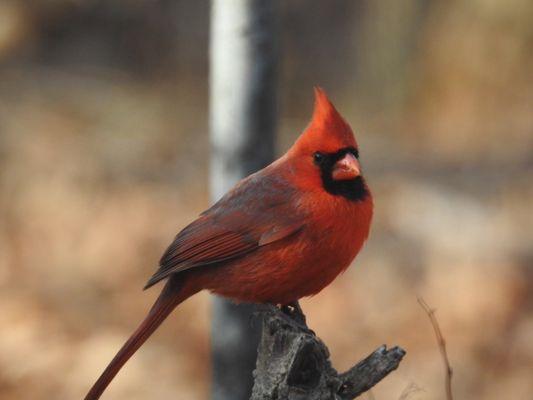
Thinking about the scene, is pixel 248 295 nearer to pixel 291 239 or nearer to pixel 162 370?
pixel 291 239

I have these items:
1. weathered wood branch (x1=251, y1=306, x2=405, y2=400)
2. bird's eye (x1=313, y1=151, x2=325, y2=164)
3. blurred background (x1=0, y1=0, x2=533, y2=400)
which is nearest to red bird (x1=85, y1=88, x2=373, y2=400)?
bird's eye (x1=313, y1=151, x2=325, y2=164)

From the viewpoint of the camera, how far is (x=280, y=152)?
258 inches

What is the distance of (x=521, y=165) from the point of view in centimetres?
647

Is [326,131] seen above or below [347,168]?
above

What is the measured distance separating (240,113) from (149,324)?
36.0 inches

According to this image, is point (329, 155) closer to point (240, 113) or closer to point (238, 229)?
point (238, 229)

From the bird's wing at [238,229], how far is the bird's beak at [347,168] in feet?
Result: 0.56

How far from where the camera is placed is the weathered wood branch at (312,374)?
2.67 m

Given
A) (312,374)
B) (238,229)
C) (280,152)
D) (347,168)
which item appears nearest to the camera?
(312,374)

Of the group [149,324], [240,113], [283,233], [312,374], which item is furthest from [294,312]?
[240,113]

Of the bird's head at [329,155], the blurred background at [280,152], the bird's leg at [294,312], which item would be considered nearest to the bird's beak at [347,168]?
the bird's head at [329,155]

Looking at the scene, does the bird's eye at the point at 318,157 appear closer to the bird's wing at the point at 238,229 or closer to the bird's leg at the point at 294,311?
the bird's wing at the point at 238,229

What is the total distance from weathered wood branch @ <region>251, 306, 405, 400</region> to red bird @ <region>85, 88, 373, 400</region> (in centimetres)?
36

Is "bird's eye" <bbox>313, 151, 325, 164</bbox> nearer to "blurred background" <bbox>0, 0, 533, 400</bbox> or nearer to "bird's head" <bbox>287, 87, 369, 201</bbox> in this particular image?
"bird's head" <bbox>287, 87, 369, 201</bbox>
